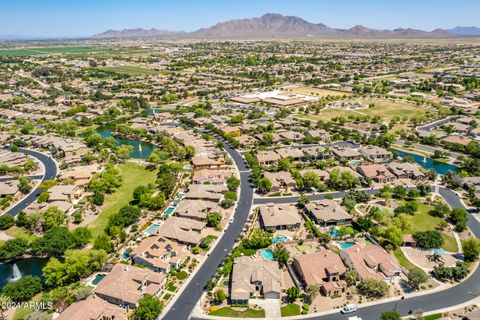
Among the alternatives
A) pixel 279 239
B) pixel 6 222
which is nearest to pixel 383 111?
pixel 279 239

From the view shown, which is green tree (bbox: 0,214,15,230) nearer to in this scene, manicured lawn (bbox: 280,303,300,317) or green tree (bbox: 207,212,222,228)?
green tree (bbox: 207,212,222,228)

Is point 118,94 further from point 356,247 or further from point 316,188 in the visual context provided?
point 356,247

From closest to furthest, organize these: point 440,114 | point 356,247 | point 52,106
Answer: point 356,247
point 440,114
point 52,106

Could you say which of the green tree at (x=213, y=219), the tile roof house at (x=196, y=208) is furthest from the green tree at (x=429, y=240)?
the tile roof house at (x=196, y=208)

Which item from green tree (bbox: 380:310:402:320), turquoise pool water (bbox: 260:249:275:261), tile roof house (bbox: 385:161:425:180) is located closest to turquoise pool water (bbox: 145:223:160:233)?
turquoise pool water (bbox: 260:249:275:261)

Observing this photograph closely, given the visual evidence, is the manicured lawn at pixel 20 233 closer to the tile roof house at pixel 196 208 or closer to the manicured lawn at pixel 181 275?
the tile roof house at pixel 196 208

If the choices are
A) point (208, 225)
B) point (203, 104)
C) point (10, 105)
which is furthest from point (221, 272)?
point (10, 105)

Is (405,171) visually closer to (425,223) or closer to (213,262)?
(425,223)

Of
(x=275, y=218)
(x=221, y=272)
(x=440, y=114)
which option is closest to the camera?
(x=221, y=272)
